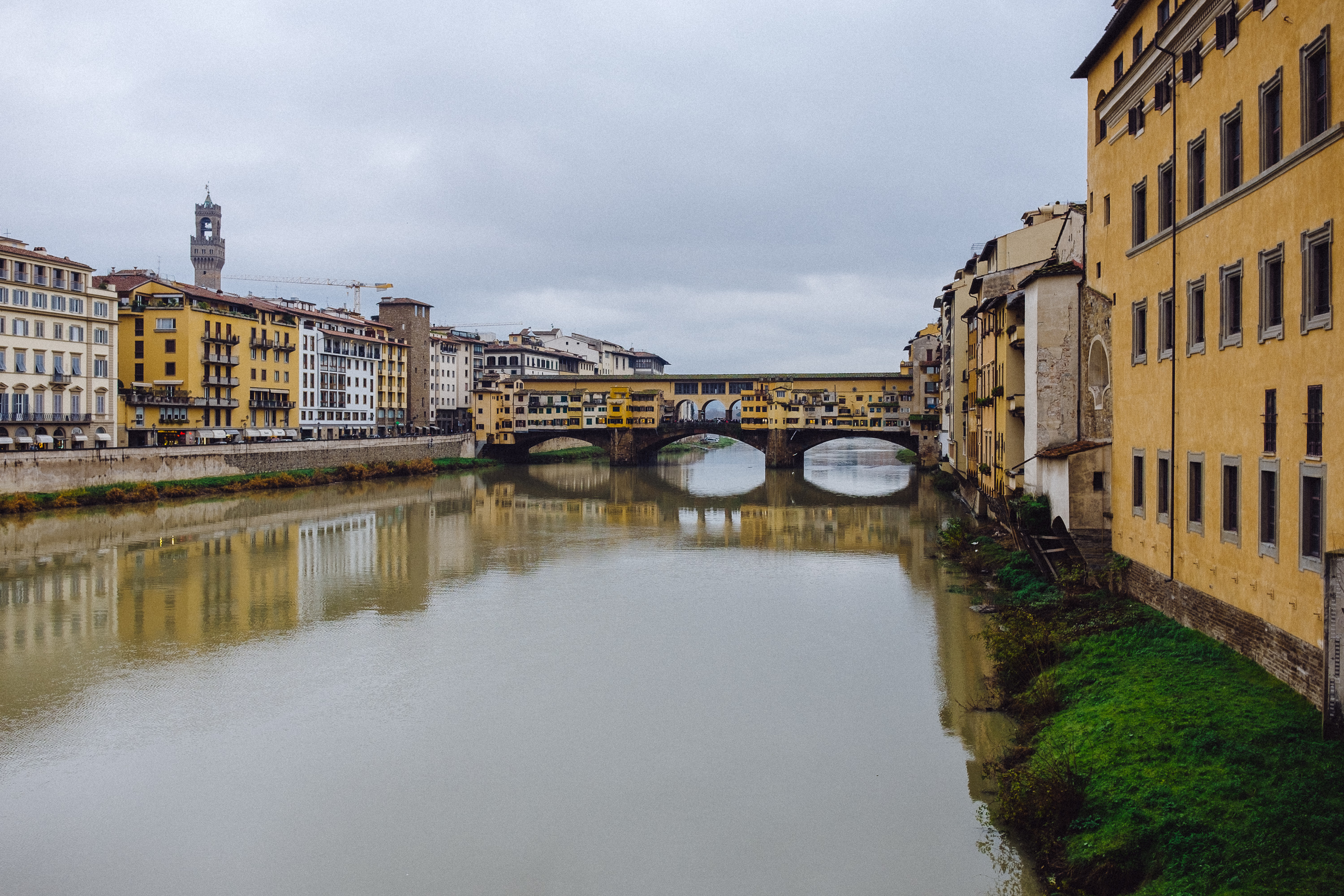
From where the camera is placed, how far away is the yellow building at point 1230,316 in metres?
10.6

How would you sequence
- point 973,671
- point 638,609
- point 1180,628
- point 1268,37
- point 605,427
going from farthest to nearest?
point 605,427
point 638,609
point 973,671
point 1180,628
point 1268,37

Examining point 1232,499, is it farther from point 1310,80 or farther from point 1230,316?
point 1310,80

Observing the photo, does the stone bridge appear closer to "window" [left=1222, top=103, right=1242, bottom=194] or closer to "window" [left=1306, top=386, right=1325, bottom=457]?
"window" [left=1222, top=103, right=1242, bottom=194]

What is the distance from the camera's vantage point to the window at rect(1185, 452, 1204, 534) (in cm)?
1384

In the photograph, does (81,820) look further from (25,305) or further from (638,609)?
(25,305)

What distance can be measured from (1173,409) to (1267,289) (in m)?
Result: 3.42

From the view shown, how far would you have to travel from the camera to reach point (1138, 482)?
16750mm

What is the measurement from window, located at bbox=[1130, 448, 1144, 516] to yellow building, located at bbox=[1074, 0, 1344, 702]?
0.18 feet

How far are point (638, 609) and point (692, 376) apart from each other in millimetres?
58657

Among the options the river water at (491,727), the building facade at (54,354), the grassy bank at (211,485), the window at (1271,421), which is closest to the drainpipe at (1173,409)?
the window at (1271,421)

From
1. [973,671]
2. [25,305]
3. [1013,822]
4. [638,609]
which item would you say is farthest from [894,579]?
[25,305]

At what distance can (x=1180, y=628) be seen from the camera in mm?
14234

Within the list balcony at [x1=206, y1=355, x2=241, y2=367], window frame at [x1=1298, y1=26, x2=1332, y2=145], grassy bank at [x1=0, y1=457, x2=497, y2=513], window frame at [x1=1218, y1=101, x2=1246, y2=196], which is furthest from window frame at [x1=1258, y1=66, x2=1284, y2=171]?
balcony at [x1=206, y1=355, x2=241, y2=367]

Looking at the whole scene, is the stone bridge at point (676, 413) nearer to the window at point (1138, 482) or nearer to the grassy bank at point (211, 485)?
the grassy bank at point (211, 485)
